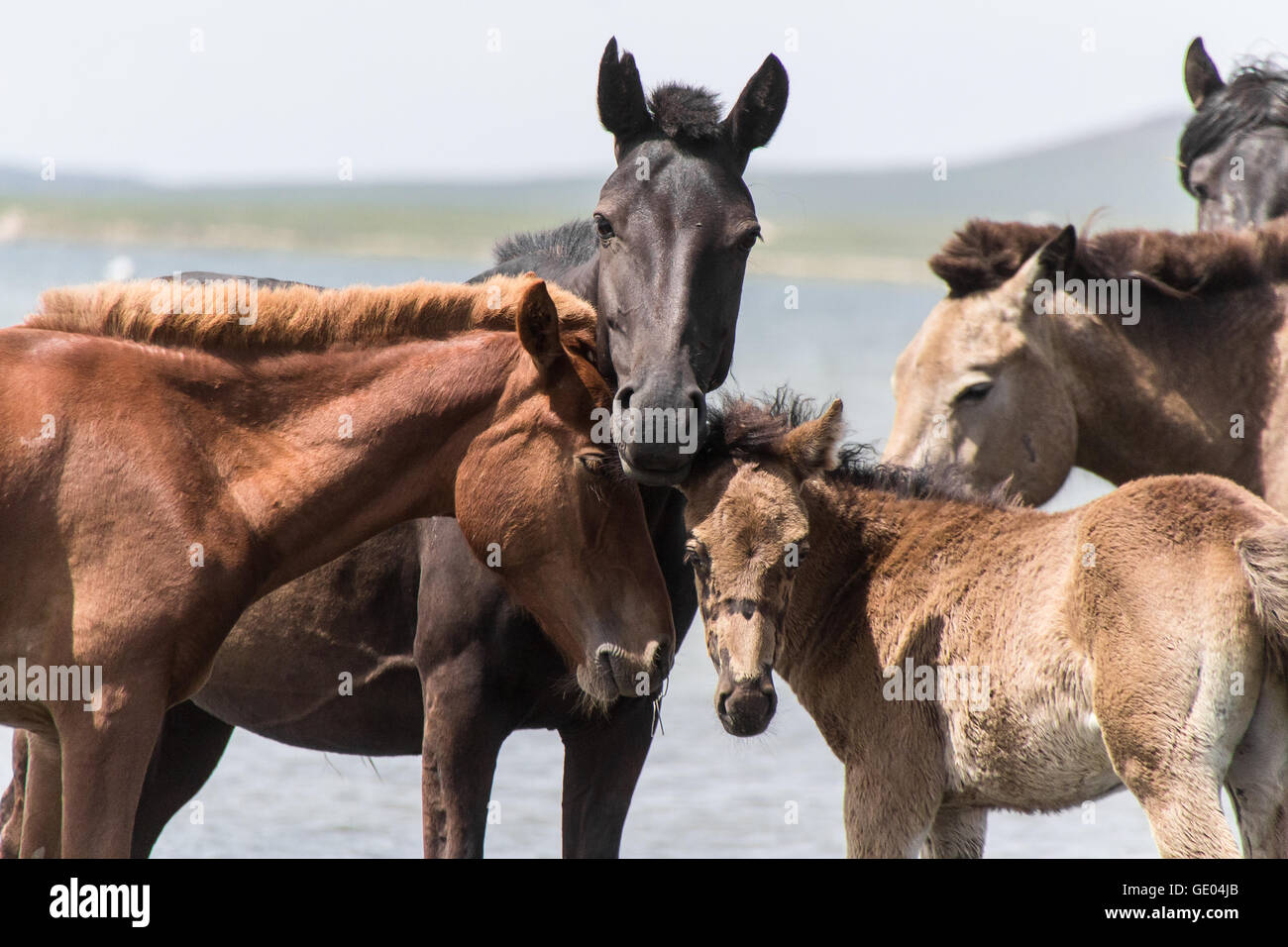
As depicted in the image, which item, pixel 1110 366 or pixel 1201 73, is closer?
pixel 1110 366

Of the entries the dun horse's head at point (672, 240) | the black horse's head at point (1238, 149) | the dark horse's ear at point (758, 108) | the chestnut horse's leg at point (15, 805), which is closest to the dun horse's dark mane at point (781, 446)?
the dun horse's head at point (672, 240)

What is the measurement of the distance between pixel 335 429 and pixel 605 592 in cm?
93

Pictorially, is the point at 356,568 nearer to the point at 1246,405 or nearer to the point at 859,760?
the point at 859,760

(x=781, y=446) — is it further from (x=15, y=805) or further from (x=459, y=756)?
(x=15, y=805)

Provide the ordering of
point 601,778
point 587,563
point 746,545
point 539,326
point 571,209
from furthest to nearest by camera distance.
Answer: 1. point 571,209
2. point 601,778
3. point 746,545
4. point 587,563
5. point 539,326

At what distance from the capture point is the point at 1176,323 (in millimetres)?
6348

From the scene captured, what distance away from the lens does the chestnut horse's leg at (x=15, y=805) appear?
6082 mm

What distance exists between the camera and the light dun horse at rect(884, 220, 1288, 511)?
6223 mm

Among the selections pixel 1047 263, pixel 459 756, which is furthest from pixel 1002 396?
pixel 459 756

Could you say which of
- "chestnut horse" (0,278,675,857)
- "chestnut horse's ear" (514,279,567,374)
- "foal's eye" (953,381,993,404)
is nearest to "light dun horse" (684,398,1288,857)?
"chestnut horse" (0,278,675,857)

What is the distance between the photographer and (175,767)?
6332 mm

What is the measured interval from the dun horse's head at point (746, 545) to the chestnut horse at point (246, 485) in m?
0.20

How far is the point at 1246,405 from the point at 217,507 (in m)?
4.25

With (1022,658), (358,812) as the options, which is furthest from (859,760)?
(358,812)
